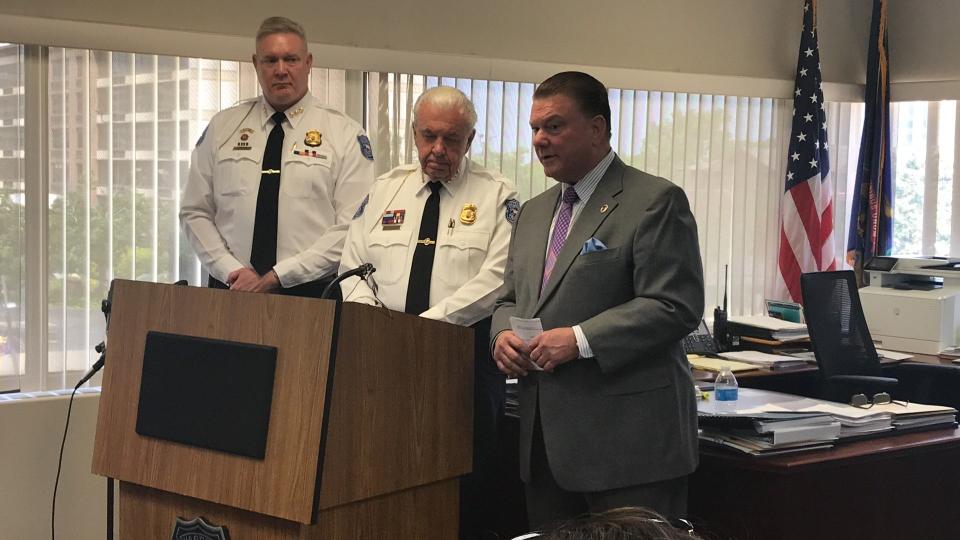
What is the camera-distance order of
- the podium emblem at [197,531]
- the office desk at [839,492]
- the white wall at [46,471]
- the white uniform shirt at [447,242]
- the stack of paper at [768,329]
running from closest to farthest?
1. the podium emblem at [197,531]
2. the office desk at [839,492]
3. the white uniform shirt at [447,242]
4. the white wall at [46,471]
5. the stack of paper at [768,329]

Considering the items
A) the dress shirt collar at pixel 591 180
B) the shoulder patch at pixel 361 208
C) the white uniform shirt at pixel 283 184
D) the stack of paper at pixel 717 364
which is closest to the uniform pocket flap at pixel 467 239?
the shoulder patch at pixel 361 208

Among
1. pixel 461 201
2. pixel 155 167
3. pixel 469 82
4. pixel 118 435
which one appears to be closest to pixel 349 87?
pixel 469 82

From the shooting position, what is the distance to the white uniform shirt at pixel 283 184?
3135 mm

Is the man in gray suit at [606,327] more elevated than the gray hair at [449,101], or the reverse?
the gray hair at [449,101]

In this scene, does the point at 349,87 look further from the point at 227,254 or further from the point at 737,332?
the point at 737,332

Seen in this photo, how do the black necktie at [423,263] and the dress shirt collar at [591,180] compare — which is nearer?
the dress shirt collar at [591,180]

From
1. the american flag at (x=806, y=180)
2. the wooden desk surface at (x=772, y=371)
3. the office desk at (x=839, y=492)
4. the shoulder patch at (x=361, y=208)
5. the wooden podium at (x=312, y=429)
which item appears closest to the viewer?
the wooden podium at (x=312, y=429)

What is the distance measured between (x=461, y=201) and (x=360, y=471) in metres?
0.96

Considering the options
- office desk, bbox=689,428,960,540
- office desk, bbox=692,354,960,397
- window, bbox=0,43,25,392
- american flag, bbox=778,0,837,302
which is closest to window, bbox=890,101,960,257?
american flag, bbox=778,0,837,302

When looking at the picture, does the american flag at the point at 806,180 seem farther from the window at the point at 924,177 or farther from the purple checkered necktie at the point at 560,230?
the purple checkered necktie at the point at 560,230

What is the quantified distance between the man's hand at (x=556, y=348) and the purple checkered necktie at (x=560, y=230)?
177mm

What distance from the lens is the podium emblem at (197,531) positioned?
6.64 ft

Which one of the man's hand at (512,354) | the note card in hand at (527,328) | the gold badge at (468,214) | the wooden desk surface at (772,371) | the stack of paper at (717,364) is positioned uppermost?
the gold badge at (468,214)

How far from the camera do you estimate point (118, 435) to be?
85.4 inches
